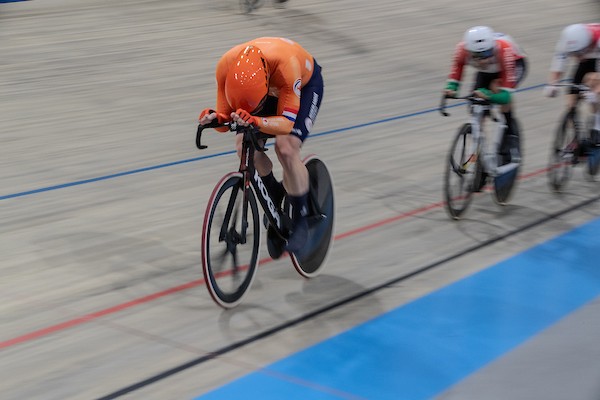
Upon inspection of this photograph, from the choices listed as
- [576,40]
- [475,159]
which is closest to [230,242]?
[475,159]

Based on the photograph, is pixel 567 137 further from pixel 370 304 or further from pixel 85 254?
pixel 85 254

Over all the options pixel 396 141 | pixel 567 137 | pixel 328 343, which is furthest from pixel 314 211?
pixel 396 141

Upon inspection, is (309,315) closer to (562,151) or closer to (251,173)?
(251,173)

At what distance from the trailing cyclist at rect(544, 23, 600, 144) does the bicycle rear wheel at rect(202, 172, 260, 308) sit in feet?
8.85

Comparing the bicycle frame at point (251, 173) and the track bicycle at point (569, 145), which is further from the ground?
the bicycle frame at point (251, 173)

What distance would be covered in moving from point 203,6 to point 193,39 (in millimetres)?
1893

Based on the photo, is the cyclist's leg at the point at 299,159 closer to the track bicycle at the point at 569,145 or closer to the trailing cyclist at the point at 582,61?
the trailing cyclist at the point at 582,61

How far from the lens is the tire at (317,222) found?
4.06 metres

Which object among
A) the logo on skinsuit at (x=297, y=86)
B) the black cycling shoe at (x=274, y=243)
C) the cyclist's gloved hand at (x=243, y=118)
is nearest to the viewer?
the cyclist's gloved hand at (x=243, y=118)

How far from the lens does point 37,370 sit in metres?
3.18

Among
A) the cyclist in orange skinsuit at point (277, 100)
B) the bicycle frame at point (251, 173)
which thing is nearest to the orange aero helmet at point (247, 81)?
the cyclist in orange skinsuit at point (277, 100)

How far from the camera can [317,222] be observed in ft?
13.5

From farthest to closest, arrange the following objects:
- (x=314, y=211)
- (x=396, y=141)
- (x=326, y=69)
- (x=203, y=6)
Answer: (x=203, y=6) → (x=326, y=69) → (x=396, y=141) → (x=314, y=211)

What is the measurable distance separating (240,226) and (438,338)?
1.01 metres
